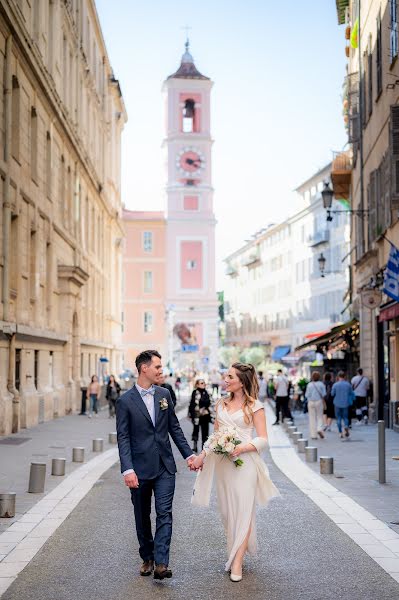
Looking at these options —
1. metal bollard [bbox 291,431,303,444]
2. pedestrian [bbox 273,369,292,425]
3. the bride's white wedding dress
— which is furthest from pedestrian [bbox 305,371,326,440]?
the bride's white wedding dress

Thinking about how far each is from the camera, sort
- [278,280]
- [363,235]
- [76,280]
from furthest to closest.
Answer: [278,280] → [76,280] → [363,235]

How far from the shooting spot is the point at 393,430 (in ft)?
83.9

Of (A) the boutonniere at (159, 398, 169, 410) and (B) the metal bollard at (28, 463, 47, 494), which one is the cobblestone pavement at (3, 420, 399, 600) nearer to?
(A) the boutonniere at (159, 398, 169, 410)

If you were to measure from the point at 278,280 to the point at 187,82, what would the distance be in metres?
22.6

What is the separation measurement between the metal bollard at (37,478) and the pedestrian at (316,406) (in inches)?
455

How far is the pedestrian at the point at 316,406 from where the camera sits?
2388cm

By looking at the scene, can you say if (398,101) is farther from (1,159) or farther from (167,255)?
(167,255)

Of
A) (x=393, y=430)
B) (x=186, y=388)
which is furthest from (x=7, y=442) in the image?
(x=186, y=388)

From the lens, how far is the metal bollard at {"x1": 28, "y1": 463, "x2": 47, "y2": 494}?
13.2 m

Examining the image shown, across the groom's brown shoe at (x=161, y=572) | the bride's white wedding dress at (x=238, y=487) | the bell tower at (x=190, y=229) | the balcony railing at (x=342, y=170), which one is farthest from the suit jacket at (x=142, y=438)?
the bell tower at (x=190, y=229)

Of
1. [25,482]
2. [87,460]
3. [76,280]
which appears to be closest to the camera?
[25,482]

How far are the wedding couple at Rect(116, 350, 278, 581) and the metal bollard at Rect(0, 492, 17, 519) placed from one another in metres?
3.47

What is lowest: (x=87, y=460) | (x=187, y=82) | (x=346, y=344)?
(x=87, y=460)

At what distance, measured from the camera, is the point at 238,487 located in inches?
307
